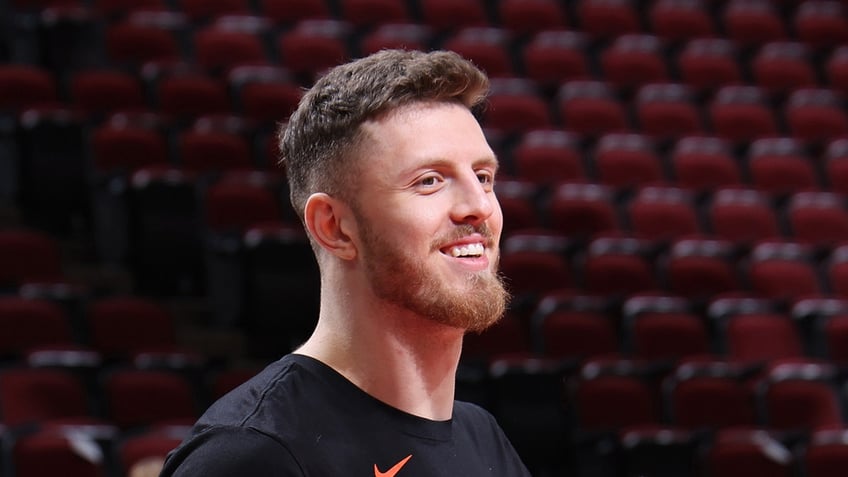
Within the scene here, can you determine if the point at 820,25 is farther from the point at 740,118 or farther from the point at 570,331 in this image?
the point at 570,331

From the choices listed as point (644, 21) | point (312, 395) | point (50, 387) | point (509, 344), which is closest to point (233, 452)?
point (312, 395)

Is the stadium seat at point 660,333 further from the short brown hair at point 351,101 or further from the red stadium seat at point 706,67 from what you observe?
the short brown hair at point 351,101

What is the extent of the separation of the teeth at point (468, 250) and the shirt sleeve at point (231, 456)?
11cm

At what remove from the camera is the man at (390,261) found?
491mm

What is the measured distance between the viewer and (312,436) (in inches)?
18.5

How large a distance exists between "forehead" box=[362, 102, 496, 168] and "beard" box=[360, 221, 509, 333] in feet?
0.11

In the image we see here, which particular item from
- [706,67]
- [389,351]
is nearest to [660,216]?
[706,67]

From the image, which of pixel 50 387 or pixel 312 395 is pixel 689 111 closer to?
pixel 50 387

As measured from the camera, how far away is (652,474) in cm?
189

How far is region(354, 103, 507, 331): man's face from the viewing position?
493mm

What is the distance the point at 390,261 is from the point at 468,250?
1.4 inches

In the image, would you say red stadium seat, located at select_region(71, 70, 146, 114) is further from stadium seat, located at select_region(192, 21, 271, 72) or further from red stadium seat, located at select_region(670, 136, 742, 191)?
red stadium seat, located at select_region(670, 136, 742, 191)

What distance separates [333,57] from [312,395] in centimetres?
259

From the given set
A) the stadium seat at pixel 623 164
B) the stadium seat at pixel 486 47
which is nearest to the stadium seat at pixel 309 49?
the stadium seat at pixel 486 47
